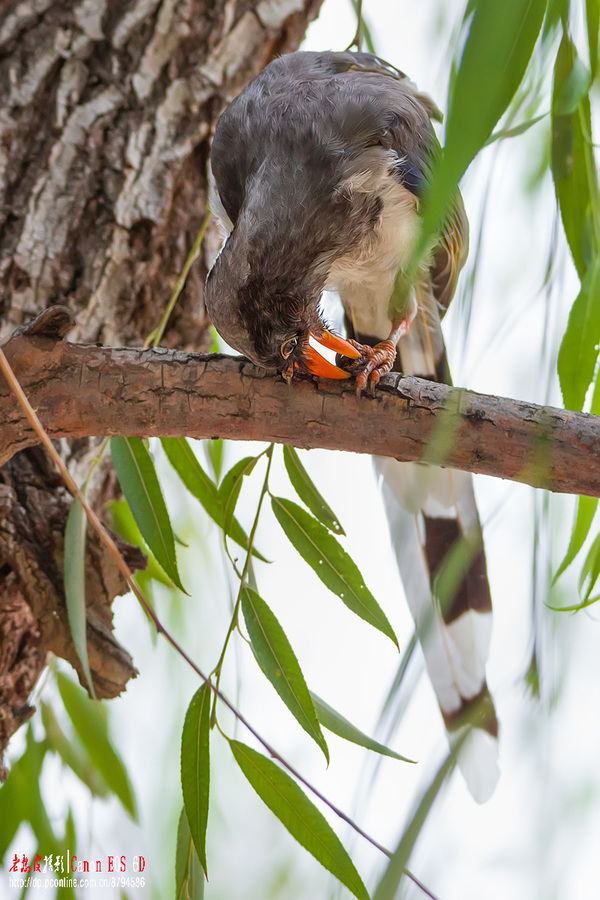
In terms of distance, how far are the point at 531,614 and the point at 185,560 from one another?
1788 mm

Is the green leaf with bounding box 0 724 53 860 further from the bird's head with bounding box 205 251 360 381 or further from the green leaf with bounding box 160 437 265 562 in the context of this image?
the bird's head with bounding box 205 251 360 381

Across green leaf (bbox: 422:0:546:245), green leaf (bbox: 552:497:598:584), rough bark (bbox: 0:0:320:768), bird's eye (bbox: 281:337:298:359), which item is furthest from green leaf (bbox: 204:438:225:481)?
green leaf (bbox: 422:0:546:245)

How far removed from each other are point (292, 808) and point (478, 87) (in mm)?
1164

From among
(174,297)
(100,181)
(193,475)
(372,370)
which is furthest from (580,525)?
(100,181)

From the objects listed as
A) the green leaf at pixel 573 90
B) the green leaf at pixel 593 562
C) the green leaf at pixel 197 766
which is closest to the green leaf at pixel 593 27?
the green leaf at pixel 573 90

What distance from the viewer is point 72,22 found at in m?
2.22

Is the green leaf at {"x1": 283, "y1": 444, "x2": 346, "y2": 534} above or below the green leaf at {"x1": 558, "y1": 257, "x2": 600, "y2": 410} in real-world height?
above

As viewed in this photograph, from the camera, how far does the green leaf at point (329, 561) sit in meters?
1.48

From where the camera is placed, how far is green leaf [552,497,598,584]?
99 cm

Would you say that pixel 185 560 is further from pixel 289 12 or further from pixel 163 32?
pixel 289 12

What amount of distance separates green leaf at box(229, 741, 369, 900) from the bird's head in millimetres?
719

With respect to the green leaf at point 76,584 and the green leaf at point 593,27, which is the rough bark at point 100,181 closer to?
the green leaf at point 76,584

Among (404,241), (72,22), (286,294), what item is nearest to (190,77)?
(72,22)

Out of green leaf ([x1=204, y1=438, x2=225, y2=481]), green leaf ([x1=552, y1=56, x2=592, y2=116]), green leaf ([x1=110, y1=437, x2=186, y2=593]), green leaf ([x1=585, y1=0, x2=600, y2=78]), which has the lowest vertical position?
green leaf ([x1=110, y1=437, x2=186, y2=593])
